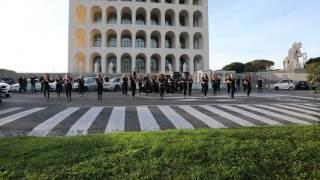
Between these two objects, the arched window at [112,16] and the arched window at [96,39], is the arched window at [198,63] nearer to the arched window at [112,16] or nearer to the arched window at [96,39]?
the arched window at [112,16]

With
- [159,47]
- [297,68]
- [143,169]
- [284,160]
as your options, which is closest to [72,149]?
[143,169]

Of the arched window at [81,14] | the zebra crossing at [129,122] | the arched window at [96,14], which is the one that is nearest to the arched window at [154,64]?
the arched window at [96,14]

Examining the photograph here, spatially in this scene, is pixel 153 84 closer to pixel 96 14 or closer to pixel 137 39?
pixel 137 39

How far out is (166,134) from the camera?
24.4 feet

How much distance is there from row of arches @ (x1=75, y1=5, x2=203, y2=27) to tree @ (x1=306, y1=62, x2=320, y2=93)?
62.2m

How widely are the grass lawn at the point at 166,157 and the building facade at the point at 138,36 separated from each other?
60927 millimetres

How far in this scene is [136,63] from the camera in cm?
7200

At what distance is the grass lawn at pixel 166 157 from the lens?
5.29 metres

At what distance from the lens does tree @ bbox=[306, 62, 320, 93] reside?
6984 mm

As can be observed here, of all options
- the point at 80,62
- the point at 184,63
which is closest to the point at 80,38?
the point at 80,62

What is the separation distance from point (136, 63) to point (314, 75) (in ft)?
215

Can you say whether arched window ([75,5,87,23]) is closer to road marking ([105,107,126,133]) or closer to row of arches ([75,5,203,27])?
row of arches ([75,5,203,27])

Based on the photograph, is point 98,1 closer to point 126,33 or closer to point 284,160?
point 126,33

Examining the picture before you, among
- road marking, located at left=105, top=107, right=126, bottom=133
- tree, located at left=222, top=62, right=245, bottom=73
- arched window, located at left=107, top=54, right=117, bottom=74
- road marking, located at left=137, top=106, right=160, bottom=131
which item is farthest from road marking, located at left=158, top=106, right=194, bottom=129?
tree, located at left=222, top=62, right=245, bottom=73
